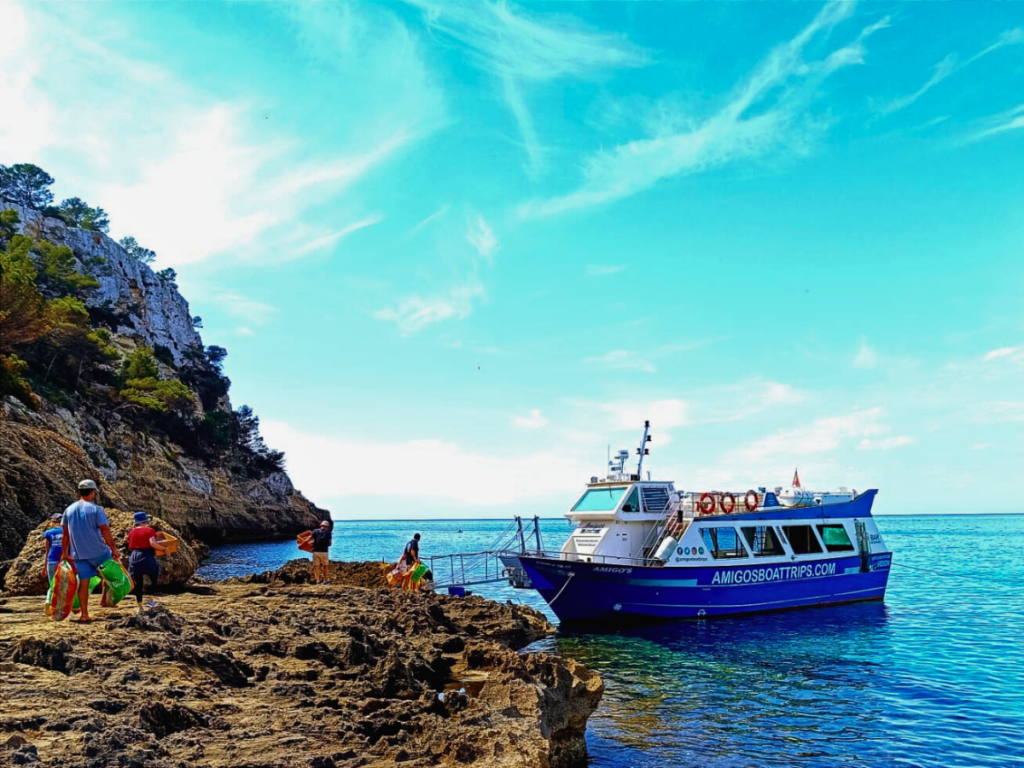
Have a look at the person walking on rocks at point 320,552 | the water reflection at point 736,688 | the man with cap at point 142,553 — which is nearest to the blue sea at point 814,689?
the water reflection at point 736,688

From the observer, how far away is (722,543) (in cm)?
2172

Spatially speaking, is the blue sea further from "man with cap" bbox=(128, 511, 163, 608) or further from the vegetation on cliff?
the vegetation on cliff

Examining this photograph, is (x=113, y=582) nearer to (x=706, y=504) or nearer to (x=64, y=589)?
(x=64, y=589)

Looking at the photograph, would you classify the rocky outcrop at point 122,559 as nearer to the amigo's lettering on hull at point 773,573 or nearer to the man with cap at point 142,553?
the man with cap at point 142,553

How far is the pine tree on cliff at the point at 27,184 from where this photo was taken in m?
76.2

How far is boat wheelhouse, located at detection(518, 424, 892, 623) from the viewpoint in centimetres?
1984

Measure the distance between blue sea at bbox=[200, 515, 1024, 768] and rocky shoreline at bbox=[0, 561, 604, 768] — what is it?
2563mm

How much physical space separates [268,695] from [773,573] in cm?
1929

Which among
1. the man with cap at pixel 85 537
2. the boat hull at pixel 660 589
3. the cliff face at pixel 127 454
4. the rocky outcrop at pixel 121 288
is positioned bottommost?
the boat hull at pixel 660 589

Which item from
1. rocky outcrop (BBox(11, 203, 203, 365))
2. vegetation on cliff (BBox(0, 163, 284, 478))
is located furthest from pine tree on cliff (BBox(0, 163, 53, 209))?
rocky outcrop (BBox(11, 203, 203, 365))

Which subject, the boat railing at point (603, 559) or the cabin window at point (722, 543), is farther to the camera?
the cabin window at point (722, 543)

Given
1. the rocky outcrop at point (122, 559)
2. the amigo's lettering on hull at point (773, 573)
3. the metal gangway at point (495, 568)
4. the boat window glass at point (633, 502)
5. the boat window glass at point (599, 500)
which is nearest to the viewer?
the rocky outcrop at point (122, 559)

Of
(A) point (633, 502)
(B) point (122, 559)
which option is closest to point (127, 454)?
(B) point (122, 559)

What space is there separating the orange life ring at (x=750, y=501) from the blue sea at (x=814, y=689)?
3.52 metres
